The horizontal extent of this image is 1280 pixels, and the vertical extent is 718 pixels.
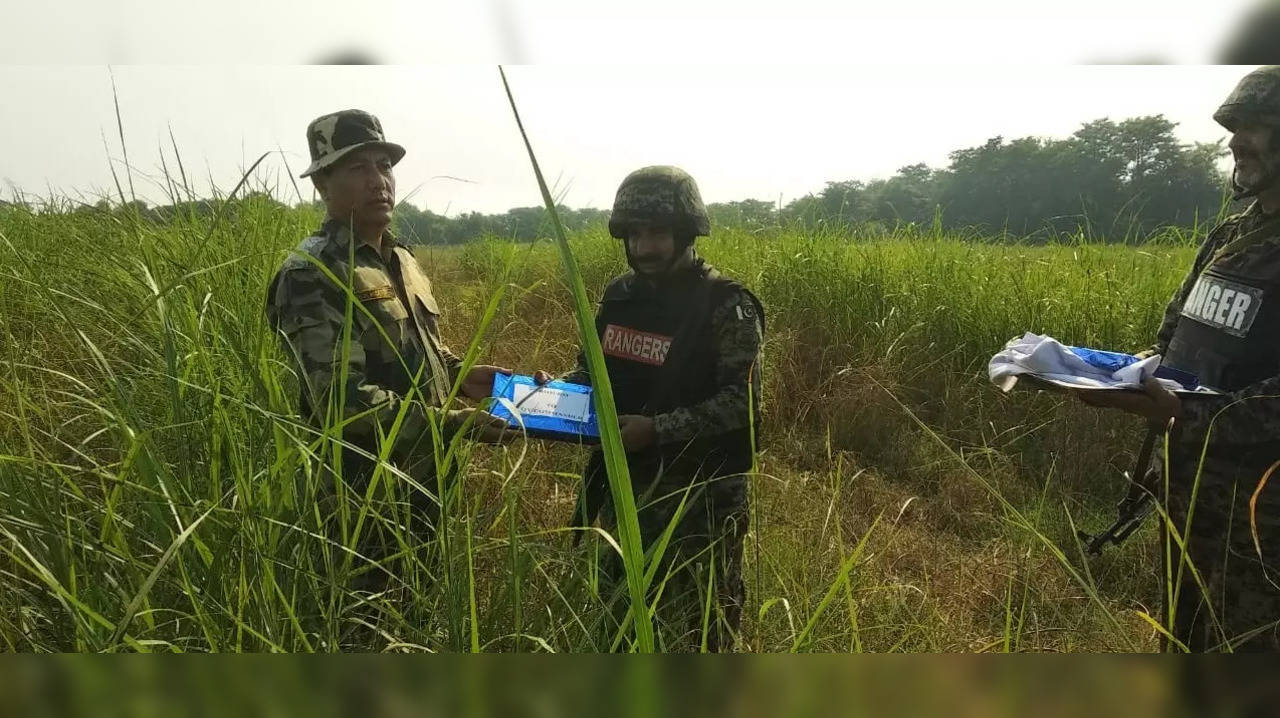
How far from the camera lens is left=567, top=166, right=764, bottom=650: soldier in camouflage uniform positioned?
1.31m

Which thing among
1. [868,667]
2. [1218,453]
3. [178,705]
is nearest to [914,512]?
[1218,453]

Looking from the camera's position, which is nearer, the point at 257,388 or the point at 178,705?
the point at 178,705

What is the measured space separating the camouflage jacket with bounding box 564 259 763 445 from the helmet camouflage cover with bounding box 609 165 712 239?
197mm

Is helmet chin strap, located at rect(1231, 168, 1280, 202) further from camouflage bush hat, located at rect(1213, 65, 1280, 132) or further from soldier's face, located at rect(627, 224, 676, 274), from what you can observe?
soldier's face, located at rect(627, 224, 676, 274)

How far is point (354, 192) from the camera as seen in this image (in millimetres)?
1399

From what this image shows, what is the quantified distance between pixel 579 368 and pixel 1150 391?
108cm

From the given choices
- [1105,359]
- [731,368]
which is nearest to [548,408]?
[731,368]

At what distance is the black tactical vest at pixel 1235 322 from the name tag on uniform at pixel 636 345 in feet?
3.15

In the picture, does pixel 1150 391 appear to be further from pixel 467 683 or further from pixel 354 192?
pixel 354 192

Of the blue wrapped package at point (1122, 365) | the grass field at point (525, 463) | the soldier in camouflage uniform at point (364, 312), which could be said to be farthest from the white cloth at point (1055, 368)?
the soldier in camouflage uniform at point (364, 312)

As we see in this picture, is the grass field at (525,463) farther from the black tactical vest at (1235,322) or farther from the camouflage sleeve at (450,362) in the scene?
the black tactical vest at (1235,322)

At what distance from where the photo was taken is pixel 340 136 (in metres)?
1.32

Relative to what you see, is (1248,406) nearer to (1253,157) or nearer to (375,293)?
(1253,157)

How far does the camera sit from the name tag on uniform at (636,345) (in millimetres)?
1414
